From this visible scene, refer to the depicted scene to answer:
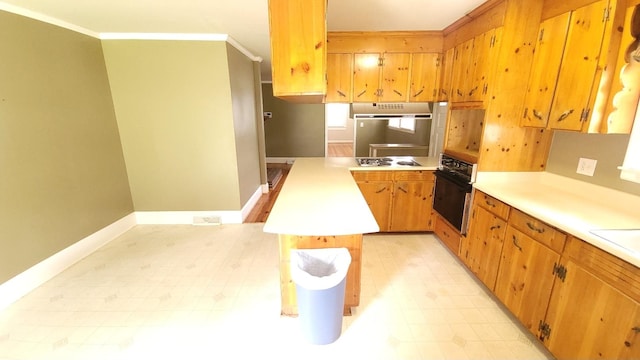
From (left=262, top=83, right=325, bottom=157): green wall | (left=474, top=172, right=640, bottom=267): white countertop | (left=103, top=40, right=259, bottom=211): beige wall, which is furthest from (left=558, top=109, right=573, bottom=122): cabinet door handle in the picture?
(left=262, top=83, right=325, bottom=157): green wall

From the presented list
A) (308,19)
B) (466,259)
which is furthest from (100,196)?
(466,259)

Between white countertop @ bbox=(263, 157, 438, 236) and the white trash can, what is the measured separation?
0.24 meters

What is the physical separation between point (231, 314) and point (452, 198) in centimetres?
237

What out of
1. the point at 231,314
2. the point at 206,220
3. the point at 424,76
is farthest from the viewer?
the point at 206,220

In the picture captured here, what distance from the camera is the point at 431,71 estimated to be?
3.01 m

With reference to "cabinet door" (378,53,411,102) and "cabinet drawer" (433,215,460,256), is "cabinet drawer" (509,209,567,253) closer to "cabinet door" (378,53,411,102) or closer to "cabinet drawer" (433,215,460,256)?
"cabinet drawer" (433,215,460,256)

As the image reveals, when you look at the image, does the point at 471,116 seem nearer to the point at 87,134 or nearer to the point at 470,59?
the point at 470,59

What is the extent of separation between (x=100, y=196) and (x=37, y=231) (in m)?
0.73

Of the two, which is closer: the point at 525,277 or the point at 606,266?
the point at 606,266

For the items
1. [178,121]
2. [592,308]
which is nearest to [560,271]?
[592,308]

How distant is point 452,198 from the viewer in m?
2.66

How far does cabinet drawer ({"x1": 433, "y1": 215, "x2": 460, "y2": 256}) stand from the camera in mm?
2641

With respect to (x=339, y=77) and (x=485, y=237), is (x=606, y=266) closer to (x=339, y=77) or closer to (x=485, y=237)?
Answer: (x=485, y=237)

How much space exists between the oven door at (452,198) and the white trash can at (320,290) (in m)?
1.47
